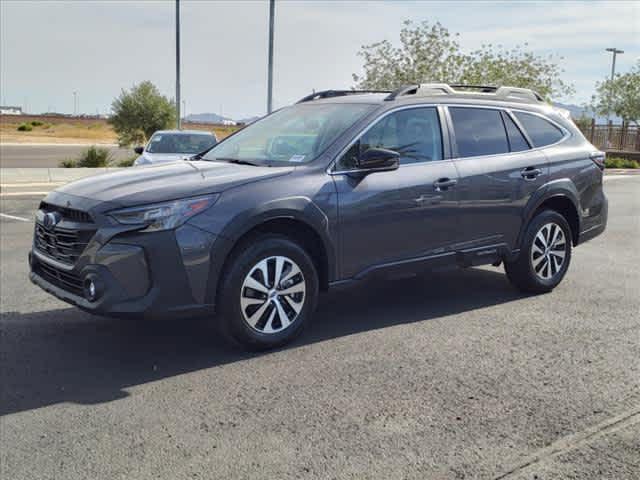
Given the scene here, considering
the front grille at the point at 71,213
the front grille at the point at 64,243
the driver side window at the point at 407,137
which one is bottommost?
the front grille at the point at 64,243

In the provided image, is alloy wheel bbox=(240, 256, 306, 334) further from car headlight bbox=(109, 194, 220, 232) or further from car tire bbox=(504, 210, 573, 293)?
car tire bbox=(504, 210, 573, 293)

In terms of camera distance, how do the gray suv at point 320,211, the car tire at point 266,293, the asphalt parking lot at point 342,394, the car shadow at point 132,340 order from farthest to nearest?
the car tire at point 266,293
the gray suv at point 320,211
the car shadow at point 132,340
the asphalt parking lot at point 342,394

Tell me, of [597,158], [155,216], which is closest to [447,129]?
[597,158]

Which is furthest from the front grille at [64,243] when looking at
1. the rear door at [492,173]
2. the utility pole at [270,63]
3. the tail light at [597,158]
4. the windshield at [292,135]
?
the utility pole at [270,63]

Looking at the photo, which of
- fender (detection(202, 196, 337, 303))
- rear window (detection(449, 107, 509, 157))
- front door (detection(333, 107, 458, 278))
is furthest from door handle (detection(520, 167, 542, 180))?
fender (detection(202, 196, 337, 303))

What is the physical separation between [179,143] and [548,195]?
10938 mm

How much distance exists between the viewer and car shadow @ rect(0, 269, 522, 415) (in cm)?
451

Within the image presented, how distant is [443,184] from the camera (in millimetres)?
5875

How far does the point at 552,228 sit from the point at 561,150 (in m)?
0.78

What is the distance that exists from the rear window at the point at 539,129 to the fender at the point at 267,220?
264 centimetres

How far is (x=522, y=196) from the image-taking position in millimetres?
6516

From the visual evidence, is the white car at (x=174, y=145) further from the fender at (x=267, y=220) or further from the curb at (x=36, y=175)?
the fender at (x=267, y=220)

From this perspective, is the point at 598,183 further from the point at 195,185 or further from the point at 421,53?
the point at 421,53

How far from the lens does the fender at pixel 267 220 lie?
478 cm
